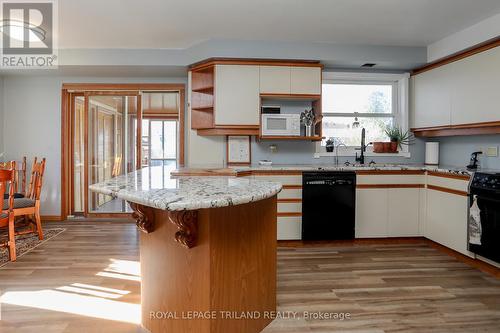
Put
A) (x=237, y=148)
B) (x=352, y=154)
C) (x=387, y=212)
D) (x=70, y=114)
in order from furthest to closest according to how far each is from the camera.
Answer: (x=70, y=114), (x=352, y=154), (x=237, y=148), (x=387, y=212)

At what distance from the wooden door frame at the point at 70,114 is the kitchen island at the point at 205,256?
9.89 feet

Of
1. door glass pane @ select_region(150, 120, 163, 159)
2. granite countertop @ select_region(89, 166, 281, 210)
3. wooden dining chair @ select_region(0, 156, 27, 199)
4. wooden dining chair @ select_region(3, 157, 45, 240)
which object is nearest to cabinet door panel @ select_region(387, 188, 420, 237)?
granite countertop @ select_region(89, 166, 281, 210)

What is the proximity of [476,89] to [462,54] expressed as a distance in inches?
18.7

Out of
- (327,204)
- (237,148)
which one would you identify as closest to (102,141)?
(237,148)

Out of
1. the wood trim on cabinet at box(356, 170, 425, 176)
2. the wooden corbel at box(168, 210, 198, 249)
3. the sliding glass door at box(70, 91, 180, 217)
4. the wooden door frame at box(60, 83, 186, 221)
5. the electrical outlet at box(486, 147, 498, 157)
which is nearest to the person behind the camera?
the wooden corbel at box(168, 210, 198, 249)

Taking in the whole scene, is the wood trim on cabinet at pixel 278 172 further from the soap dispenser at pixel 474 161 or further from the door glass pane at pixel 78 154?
the door glass pane at pixel 78 154

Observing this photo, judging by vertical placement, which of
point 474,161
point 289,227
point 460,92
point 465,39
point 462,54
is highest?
point 465,39

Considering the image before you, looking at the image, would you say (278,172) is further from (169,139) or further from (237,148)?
(169,139)

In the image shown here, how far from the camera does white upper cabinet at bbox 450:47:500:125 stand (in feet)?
10.6

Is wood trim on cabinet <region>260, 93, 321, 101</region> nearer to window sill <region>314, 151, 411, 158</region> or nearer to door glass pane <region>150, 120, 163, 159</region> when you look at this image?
window sill <region>314, 151, 411, 158</region>

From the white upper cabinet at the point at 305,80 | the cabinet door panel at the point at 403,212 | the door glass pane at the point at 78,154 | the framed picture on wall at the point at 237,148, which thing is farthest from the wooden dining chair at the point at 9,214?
the cabinet door panel at the point at 403,212

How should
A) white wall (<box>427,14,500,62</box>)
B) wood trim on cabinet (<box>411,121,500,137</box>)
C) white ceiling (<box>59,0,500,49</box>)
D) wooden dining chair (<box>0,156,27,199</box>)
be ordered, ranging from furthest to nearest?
wooden dining chair (<box>0,156,27,199</box>)
wood trim on cabinet (<box>411,121,500,137</box>)
white wall (<box>427,14,500,62</box>)
white ceiling (<box>59,0,500,49</box>)

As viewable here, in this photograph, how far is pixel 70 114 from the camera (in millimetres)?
4992

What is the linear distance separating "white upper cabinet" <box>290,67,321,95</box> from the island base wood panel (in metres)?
2.36
